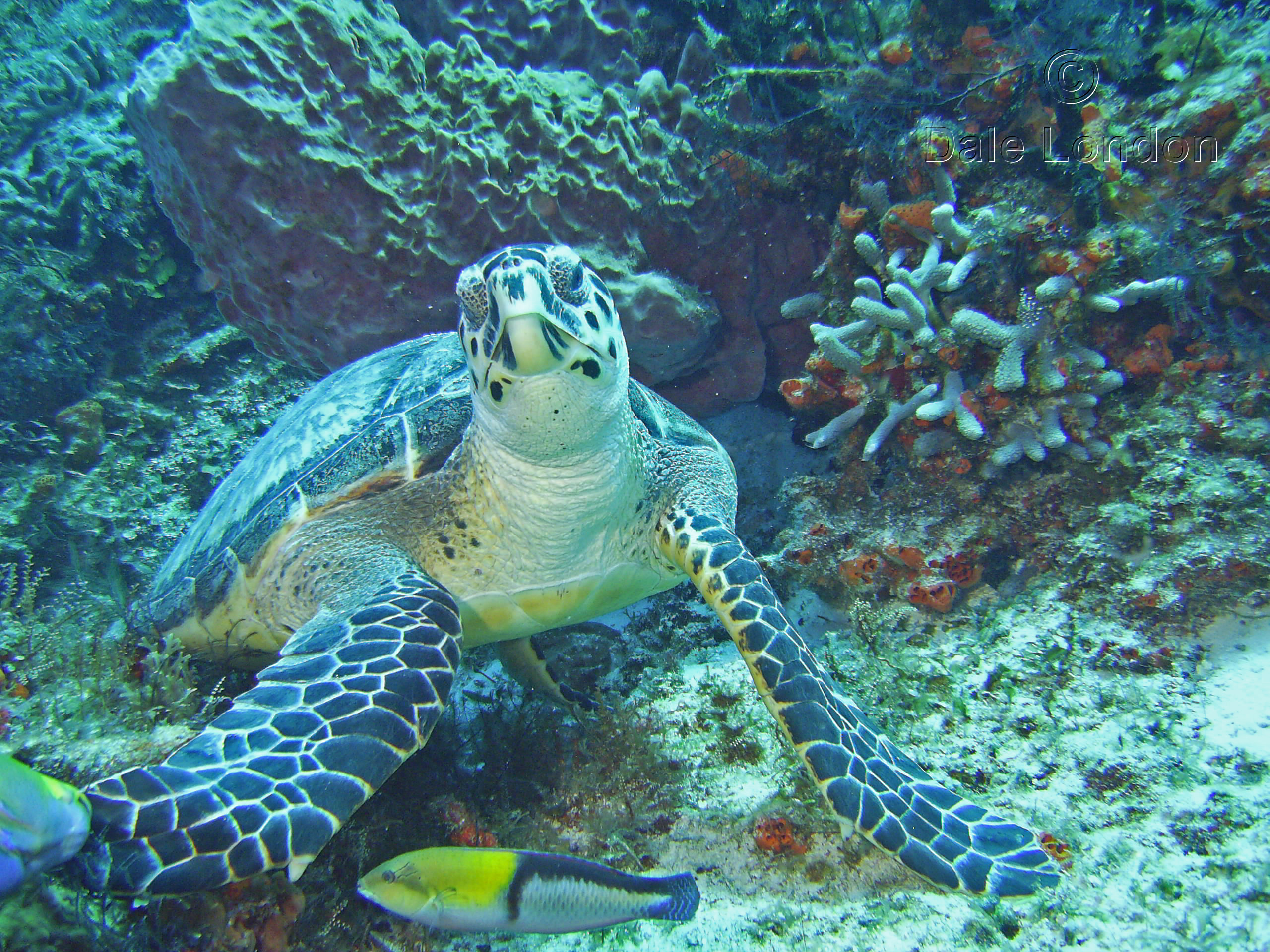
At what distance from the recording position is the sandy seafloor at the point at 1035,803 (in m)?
1.46

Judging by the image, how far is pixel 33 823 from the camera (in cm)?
116

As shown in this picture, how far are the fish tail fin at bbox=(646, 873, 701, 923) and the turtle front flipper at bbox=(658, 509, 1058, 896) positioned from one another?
49 centimetres

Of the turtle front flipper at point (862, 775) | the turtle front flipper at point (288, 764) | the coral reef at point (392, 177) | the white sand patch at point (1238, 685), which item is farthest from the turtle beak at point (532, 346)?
the white sand patch at point (1238, 685)

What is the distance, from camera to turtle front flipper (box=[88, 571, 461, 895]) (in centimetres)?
131

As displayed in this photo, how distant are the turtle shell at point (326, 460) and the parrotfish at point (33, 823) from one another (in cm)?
162

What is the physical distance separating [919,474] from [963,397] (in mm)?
444

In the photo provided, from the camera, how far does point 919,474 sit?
122 inches

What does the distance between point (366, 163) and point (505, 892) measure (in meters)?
3.96

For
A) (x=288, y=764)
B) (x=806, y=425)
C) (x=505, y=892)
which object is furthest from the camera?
(x=806, y=425)

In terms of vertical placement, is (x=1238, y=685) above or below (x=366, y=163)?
below

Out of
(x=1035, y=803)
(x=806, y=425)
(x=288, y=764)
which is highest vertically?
(x=806, y=425)

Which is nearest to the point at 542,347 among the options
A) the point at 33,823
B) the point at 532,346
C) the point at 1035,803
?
the point at 532,346

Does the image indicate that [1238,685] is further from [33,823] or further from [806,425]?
[33,823]

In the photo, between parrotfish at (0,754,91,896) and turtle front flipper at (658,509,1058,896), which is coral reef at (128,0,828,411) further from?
parrotfish at (0,754,91,896)
